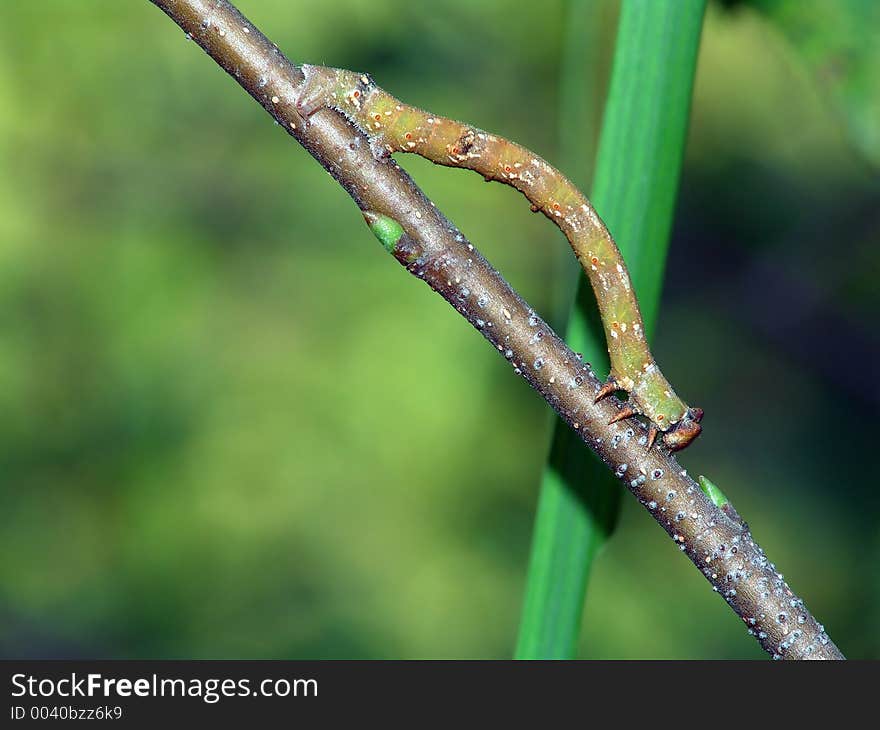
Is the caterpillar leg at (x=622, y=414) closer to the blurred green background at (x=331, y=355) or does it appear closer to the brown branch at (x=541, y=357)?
the brown branch at (x=541, y=357)

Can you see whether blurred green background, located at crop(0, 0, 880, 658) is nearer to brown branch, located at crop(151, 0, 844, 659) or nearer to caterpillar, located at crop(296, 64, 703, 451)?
caterpillar, located at crop(296, 64, 703, 451)

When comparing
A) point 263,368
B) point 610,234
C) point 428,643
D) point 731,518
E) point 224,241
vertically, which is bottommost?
point 731,518

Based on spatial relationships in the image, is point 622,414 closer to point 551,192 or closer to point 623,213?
point 623,213

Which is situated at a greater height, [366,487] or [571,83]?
[366,487]

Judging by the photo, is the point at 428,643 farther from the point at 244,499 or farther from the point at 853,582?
the point at 853,582

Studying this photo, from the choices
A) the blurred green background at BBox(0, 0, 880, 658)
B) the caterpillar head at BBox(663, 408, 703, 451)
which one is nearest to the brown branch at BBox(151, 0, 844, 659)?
the caterpillar head at BBox(663, 408, 703, 451)

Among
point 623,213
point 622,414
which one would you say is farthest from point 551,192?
point 622,414

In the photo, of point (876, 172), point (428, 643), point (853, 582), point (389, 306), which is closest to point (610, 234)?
point (876, 172)
